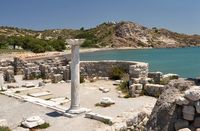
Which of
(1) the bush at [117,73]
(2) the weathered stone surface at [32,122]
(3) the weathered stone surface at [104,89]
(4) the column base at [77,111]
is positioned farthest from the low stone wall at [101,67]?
(2) the weathered stone surface at [32,122]

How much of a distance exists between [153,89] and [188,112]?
349 inches

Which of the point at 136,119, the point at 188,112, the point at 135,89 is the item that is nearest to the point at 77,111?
the point at 135,89

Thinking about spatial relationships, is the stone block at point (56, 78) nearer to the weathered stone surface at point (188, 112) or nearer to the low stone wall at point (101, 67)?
the low stone wall at point (101, 67)

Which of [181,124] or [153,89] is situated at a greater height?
[181,124]

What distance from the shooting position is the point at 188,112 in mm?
6289

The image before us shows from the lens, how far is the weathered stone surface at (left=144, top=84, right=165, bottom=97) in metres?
14.9

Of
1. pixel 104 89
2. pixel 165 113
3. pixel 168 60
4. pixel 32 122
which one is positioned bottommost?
pixel 32 122

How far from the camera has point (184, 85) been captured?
23.2 feet

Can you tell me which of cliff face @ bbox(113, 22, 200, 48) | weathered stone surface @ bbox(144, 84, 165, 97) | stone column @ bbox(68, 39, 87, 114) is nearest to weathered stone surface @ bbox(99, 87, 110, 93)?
weathered stone surface @ bbox(144, 84, 165, 97)

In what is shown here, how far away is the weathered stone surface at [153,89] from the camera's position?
1489 cm

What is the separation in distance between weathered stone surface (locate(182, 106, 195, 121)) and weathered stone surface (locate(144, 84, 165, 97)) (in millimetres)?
8470

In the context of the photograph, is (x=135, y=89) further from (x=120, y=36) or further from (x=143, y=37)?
(x=143, y=37)

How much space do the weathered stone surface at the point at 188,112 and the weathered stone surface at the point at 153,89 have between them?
27.8 feet

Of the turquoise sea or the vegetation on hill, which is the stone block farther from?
the vegetation on hill
